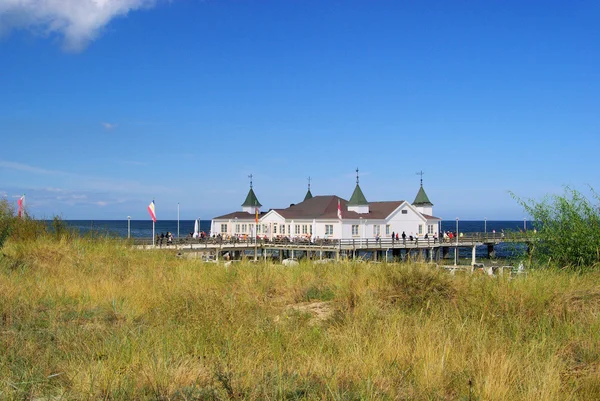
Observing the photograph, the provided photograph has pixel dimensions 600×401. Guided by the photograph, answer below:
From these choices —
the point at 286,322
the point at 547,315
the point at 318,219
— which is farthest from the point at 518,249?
the point at 318,219

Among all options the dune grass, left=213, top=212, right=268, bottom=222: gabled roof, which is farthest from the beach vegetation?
Result: left=213, top=212, right=268, bottom=222: gabled roof

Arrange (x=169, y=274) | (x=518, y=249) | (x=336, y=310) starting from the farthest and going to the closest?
(x=518, y=249) < (x=169, y=274) < (x=336, y=310)

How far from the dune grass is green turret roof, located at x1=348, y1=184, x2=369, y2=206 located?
47.3 meters

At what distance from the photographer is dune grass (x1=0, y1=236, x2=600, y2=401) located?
541cm

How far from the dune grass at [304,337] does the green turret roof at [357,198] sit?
47.3 m

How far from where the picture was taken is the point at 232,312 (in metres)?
7.97

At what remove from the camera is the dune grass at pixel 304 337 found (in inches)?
213

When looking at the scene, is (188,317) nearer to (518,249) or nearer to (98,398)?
(98,398)

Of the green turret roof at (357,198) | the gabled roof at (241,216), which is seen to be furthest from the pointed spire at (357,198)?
the gabled roof at (241,216)

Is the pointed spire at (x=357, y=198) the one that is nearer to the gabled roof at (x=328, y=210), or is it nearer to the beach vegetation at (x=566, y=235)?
the gabled roof at (x=328, y=210)

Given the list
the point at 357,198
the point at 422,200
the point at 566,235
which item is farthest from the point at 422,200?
the point at 566,235

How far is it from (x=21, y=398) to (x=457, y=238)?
6126 centimetres

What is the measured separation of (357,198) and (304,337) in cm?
5247

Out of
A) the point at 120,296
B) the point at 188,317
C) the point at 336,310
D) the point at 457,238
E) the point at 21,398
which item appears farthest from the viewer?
the point at 457,238
